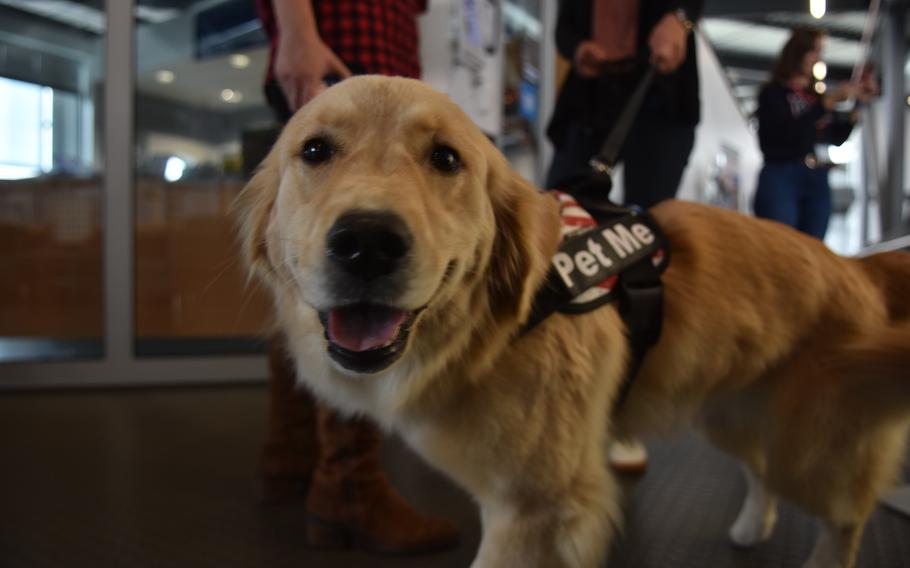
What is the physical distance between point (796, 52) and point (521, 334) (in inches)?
122

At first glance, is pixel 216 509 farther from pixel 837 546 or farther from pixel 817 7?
pixel 817 7

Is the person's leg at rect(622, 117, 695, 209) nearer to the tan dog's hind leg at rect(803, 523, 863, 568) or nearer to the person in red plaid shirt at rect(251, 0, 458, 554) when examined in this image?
the person in red plaid shirt at rect(251, 0, 458, 554)

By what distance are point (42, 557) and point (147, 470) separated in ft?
2.07

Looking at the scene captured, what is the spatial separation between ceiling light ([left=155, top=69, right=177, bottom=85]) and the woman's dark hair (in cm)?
346

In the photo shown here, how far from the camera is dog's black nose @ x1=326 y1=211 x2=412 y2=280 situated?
2.72 feet

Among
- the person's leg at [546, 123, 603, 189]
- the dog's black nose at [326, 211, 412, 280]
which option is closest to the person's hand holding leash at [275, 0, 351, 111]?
the dog's black nose at [326, 211, 412, 280]

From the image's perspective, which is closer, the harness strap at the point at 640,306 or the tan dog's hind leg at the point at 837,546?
the harness strap at the point at 640,306

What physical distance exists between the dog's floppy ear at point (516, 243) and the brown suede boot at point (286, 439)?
1.00 metres

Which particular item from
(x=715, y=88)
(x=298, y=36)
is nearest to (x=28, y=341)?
(x=298, y=36)

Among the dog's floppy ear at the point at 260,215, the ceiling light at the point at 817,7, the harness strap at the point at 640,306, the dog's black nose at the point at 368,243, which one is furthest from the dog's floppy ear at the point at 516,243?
the ceiling light at the point at 817,7

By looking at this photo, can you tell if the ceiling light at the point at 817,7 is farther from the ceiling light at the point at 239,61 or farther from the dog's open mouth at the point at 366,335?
the dog's open mouth at the point at 366,335

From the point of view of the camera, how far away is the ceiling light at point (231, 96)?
12.8 ft

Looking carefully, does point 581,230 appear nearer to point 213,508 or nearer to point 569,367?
point 569,367

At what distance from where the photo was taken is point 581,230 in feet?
3.99
